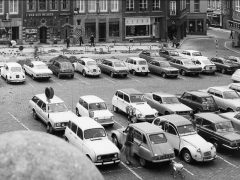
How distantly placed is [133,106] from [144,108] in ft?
2.13

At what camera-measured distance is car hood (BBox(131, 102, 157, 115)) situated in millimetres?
27425

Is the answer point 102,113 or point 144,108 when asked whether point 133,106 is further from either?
point 102,113

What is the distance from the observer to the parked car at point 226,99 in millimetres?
29819

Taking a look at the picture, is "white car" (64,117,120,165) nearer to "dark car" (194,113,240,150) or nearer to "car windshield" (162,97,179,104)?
"dark car" (194,113,240,150)

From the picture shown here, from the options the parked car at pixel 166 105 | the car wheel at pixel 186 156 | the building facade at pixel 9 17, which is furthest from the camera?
the building facade at pixel 9 17

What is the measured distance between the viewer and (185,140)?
22188 millimetres

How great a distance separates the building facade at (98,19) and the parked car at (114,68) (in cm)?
2336

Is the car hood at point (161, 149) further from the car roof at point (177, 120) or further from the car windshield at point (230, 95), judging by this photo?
the car windshield at point (230, 95)

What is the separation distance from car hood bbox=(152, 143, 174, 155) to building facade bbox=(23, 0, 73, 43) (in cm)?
4454

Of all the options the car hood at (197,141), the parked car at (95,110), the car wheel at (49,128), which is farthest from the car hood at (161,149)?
the car wheel at (49,128)

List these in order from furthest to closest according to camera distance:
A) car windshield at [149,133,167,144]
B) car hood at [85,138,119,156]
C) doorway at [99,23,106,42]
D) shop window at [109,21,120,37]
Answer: shop window at [109,21,120,37] → doorway at [99,23,106,42] → car windshield at [149,133,167,144] → car hood at [85,138,119,156]

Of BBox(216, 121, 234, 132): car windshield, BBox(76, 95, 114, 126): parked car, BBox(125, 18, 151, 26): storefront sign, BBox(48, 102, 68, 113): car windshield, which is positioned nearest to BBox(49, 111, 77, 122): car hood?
BBox(48, 102, 68, 113): car windshield

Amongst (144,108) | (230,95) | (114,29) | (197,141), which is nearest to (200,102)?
(230,95)

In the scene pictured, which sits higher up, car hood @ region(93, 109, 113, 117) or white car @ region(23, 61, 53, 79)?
white car @ region(23, 61, 53, 79)
